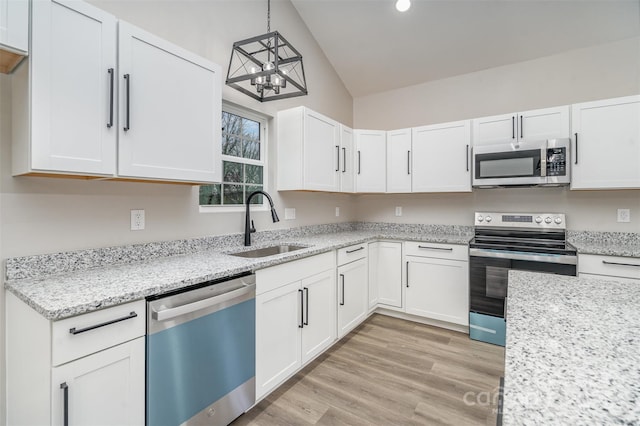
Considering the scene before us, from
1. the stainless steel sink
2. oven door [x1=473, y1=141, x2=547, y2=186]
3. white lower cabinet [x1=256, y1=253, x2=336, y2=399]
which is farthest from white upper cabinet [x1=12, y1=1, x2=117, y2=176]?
oven door [x1=473, y1=141, x2=547, y2=186]

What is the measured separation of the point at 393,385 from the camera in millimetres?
2145

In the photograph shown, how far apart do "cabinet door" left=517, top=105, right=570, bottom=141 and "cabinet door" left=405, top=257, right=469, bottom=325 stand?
4.41 ft

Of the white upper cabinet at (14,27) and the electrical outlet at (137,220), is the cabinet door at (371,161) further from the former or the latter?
the white upper cabinet at (14,27)

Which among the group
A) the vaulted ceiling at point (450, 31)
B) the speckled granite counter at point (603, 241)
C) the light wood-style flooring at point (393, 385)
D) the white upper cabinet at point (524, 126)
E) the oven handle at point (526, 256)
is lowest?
the light wood-style flooring at point (393, 385)

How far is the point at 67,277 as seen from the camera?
146 centimetres

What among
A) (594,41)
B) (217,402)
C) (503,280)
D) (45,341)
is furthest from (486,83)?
(45,341)

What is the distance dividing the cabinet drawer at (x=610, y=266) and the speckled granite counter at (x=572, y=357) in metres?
1.51

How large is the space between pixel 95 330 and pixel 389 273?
2726 millimetres

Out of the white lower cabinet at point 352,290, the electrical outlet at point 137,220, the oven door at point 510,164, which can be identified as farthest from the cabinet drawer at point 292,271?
the oven door at point 510,164

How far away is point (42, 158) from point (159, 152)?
19.1 inches

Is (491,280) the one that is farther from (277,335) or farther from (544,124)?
A: (277,335)

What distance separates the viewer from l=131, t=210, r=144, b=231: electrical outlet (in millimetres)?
1844

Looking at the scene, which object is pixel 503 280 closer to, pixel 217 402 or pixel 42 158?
pixel 217 402

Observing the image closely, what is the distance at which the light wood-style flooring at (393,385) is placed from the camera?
183 cm
